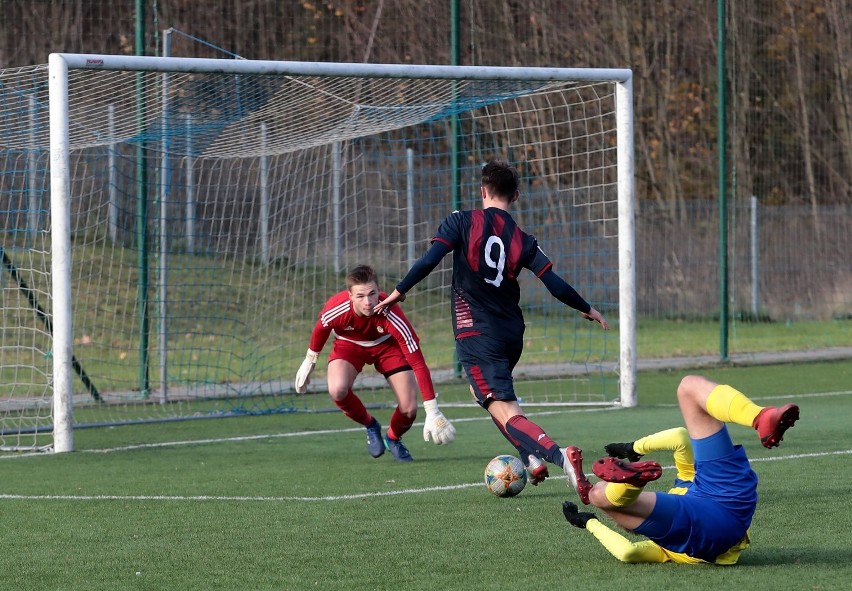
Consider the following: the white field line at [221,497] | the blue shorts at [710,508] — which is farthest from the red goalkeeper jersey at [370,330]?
the blue shorts at [710,508]


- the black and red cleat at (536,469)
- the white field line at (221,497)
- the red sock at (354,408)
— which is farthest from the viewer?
the red sock at (354,408)

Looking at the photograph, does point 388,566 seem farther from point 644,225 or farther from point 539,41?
point 644,225

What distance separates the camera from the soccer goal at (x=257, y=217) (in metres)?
10.3

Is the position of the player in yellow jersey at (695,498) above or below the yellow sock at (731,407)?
below

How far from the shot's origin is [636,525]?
5.15m

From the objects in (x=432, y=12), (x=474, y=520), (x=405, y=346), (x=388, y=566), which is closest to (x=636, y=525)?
(x=388, y=566)

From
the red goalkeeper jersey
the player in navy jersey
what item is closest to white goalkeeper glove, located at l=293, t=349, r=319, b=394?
the red goalkeeper jersey

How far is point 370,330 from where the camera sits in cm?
928

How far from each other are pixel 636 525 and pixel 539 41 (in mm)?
11315

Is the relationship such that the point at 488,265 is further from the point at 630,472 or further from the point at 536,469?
the point at 630,472

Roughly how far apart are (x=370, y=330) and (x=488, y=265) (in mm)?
2120

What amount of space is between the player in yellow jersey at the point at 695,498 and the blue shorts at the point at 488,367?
6.14 ft

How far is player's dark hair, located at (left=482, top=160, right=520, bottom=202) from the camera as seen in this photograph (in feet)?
24.3

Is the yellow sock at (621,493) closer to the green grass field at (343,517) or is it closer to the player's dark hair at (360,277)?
the green grass field at (343,517)
